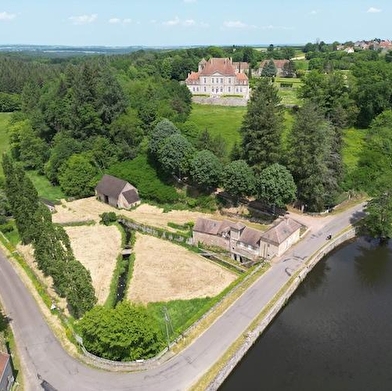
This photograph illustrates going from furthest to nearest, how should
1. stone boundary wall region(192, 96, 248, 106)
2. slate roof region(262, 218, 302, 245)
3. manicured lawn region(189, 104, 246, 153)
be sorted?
stone boundary wall region(192, 96, 248, 106) < manicured lawn region(189, 104, 246, 153) < slate roof region(262, 218, 302, 245)

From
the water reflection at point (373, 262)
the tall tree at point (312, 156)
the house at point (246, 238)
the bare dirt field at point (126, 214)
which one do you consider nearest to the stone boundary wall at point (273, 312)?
the water reflection at point (373, 262)

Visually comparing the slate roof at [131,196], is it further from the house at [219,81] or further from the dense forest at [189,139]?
the house at [219,81]

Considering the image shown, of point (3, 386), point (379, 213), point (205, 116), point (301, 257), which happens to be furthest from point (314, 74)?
point (3, 386)

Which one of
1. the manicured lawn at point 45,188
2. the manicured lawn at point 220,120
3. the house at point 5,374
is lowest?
the manicured lawn at point 45,188

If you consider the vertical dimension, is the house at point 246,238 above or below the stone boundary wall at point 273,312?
above

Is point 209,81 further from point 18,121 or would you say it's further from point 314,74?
point 18,121

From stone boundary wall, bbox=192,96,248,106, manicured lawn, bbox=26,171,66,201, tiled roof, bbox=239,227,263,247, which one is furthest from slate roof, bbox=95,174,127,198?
stone boundary wall, bbox=192,96,248,106

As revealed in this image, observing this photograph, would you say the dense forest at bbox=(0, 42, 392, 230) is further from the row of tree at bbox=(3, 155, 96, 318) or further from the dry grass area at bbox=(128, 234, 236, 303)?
the row of tree at bbox=(3, 155, 96, 318)
